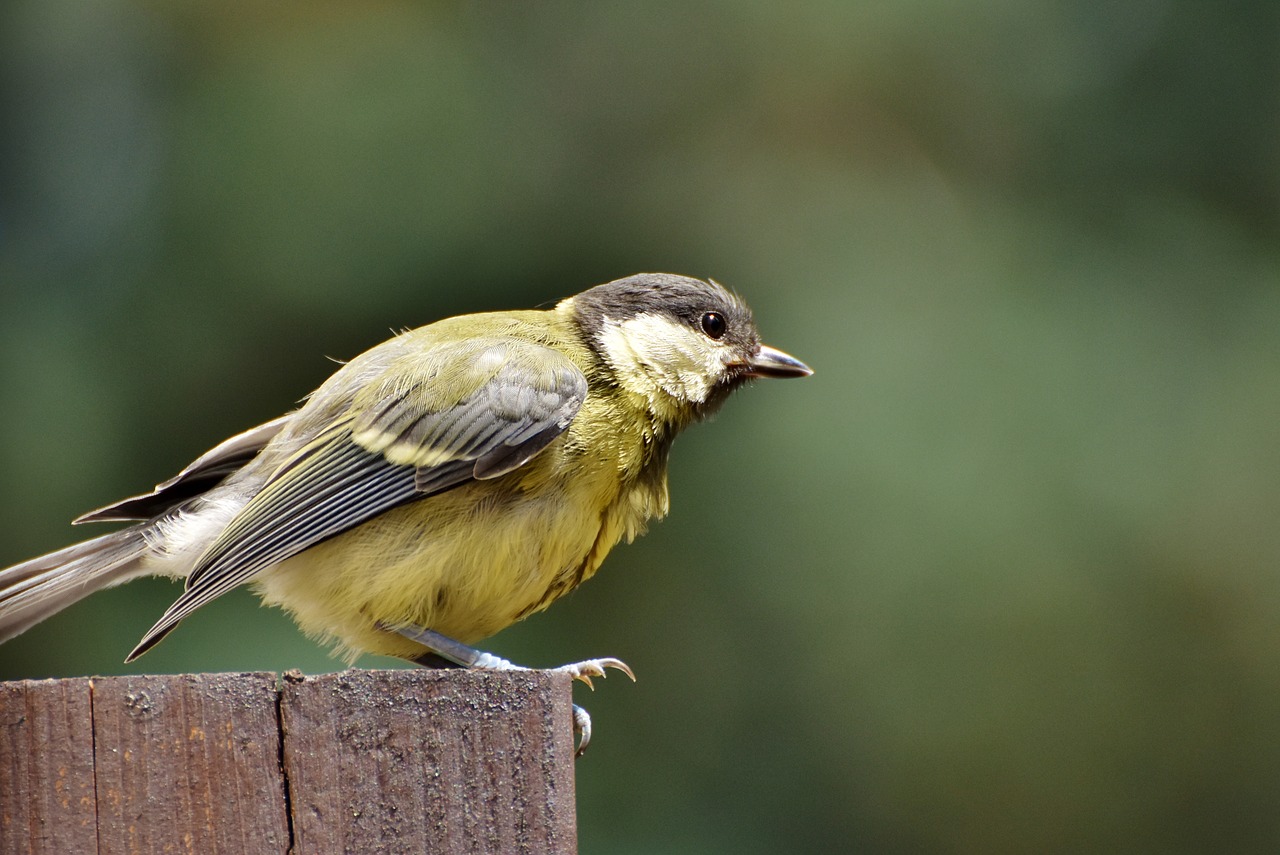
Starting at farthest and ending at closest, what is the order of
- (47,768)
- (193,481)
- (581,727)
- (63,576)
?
(193,481) → (63,576) → (581,727) → (47,768)

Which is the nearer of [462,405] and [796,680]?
[462,405]

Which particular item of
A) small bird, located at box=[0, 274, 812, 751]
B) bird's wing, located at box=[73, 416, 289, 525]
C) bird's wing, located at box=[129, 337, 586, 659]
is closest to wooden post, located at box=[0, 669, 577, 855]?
small bird, located at box=[0, 274, 812, 751]

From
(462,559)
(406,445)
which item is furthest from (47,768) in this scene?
(406,445)

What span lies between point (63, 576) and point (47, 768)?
130cm

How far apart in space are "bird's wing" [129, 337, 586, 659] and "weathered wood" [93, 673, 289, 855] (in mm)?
847

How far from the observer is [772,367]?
346cm

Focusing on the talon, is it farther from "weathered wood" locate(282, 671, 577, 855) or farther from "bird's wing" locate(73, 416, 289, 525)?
"bird's wing" locate(73, 416, 289, 525)

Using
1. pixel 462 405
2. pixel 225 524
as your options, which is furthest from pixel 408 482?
pixel 225 524

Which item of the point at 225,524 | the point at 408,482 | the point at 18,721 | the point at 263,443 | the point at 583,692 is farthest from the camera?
the point at 583,692

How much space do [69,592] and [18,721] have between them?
1272 millimetres

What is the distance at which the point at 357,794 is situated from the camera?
1650 mm

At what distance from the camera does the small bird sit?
105 inches

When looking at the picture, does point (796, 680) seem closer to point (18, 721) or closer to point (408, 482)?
point (408, 482)

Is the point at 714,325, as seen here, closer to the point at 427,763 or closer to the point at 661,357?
the point at 661,357
